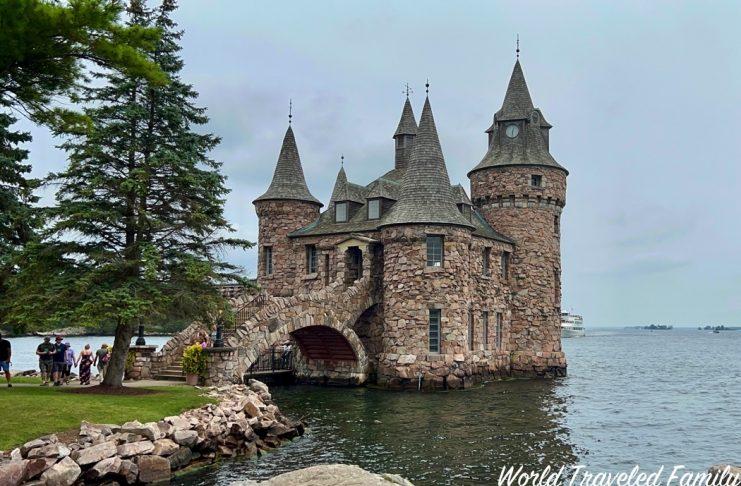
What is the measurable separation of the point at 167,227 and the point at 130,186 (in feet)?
6.37

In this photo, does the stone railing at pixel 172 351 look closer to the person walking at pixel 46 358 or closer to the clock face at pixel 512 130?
the person walking at pixel 46 358

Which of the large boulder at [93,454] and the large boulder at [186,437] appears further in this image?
the large boulder at [186,437]

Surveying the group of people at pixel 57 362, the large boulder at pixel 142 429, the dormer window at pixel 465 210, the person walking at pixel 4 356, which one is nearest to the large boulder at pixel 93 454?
the large boulder at pixel 142 429

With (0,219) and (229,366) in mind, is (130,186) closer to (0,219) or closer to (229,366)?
(0,219)

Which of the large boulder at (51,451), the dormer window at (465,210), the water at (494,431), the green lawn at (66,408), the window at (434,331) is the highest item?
the dormer window at (465,210)

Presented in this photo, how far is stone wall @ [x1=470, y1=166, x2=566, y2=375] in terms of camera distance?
4209 cm

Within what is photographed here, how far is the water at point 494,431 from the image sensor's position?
18844mm

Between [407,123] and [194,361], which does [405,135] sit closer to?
[407,123]

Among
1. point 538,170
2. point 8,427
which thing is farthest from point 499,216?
point 8,427

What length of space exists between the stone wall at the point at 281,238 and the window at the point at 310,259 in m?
0.61

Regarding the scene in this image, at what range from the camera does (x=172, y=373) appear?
26.9 meters

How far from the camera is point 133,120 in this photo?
2233cm

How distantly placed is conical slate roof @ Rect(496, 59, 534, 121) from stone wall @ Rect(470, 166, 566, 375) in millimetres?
3832

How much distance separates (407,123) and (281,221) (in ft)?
39.7
